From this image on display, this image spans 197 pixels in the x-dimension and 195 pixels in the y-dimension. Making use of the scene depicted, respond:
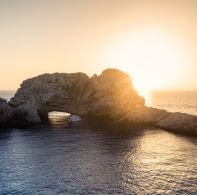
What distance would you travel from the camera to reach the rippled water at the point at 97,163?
113 ft

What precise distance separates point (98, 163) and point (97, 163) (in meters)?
0.15

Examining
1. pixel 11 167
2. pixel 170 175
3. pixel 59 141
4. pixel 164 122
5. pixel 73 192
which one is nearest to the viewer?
pixel 73 192

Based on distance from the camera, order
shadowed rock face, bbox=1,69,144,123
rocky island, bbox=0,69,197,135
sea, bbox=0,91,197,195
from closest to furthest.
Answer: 1. sea, bbox=0,91,197,195
2. rocky island, bbox=0,69,197,135
3. shadowed rock face, bbox=1,69,144,123

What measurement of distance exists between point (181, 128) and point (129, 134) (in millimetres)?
14771

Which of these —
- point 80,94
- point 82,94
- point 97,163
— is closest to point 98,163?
point 97,163

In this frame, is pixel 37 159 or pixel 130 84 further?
pixel 130 84

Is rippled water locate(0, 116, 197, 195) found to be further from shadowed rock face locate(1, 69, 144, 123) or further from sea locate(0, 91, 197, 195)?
shadowed rock face locate(1, 69, 144, 123)

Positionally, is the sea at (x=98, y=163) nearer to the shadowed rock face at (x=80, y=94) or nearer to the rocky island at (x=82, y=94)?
the rocky island at (x=82, y=94)

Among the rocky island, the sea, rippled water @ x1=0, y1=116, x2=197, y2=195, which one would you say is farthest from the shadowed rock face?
rippled water @ x1=0, y1=116, x2=197, y2=195

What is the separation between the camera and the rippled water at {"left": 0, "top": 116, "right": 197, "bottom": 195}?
3441cm

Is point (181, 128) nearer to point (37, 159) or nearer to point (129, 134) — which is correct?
point (129, 134)

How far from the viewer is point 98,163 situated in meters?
44.3

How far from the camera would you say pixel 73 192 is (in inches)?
1288

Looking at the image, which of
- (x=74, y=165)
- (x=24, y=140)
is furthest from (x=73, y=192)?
(x=24, y=140)
